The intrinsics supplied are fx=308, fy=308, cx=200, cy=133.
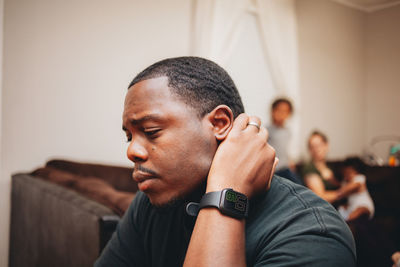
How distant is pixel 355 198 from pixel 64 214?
8.50ft

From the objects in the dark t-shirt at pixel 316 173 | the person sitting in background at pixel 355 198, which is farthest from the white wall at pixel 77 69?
the person sitting in background at pixel 355 198

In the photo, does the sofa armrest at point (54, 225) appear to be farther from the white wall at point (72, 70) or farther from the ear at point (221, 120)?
the ear at point (221, 120)

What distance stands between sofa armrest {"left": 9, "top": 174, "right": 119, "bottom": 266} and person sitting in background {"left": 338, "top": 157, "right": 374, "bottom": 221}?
2.33 m

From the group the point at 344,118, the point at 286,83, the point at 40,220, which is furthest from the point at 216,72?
the point at 344,118

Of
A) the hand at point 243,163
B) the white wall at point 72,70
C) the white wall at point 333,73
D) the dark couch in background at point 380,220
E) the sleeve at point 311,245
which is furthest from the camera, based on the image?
the white wall at point 333,73

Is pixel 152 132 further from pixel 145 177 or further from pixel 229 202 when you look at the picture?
pixel 229 202

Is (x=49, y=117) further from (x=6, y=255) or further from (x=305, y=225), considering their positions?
(x=305, y=225)

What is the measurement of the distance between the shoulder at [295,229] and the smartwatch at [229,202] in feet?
0.22

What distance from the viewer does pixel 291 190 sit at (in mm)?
763

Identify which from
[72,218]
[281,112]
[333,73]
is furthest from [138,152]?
[333,73]

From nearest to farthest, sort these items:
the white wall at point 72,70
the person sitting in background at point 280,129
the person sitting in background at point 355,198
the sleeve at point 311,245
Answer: the sleeve at point 311,245 → the white wall at point 72,70 → the person sitting in background at point 355,198 → the person sitting in background at point 280,129

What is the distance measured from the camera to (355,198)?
2918 millimetres

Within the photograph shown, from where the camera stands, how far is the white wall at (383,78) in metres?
4.99

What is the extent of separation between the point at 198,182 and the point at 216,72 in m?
0.33
